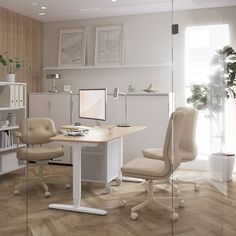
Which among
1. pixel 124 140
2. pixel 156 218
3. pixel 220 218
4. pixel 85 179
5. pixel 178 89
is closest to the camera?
pixel 178 89

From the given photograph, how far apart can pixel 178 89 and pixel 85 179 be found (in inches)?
67.5

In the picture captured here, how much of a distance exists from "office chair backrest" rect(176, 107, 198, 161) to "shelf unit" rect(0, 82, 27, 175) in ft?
6.40

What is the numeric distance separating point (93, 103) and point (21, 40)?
1649mm

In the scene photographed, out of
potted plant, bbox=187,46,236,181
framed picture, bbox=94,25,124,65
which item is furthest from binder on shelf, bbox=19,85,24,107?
potted plant, bbox=187,46,236,181

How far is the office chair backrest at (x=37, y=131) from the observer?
3.68m

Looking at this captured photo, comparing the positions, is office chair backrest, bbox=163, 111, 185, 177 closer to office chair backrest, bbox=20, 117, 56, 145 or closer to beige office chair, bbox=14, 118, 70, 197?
beige office chair, bbox=14, 118, 70, 197

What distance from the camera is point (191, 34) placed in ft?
7.34

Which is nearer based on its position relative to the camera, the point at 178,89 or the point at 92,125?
the point at 178,89

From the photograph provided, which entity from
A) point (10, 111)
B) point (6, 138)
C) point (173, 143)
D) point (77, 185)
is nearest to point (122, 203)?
point (77, 185)

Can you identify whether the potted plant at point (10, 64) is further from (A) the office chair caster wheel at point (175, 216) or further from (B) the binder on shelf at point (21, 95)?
(A) the office chair caster wheel at point (175, 216)

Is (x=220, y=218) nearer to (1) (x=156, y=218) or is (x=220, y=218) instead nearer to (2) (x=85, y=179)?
(1) (x=156, y=218)

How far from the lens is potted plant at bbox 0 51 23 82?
172 inches

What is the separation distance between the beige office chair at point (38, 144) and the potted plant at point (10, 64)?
2.77ft

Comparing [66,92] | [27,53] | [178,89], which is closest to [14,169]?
[66,92]
